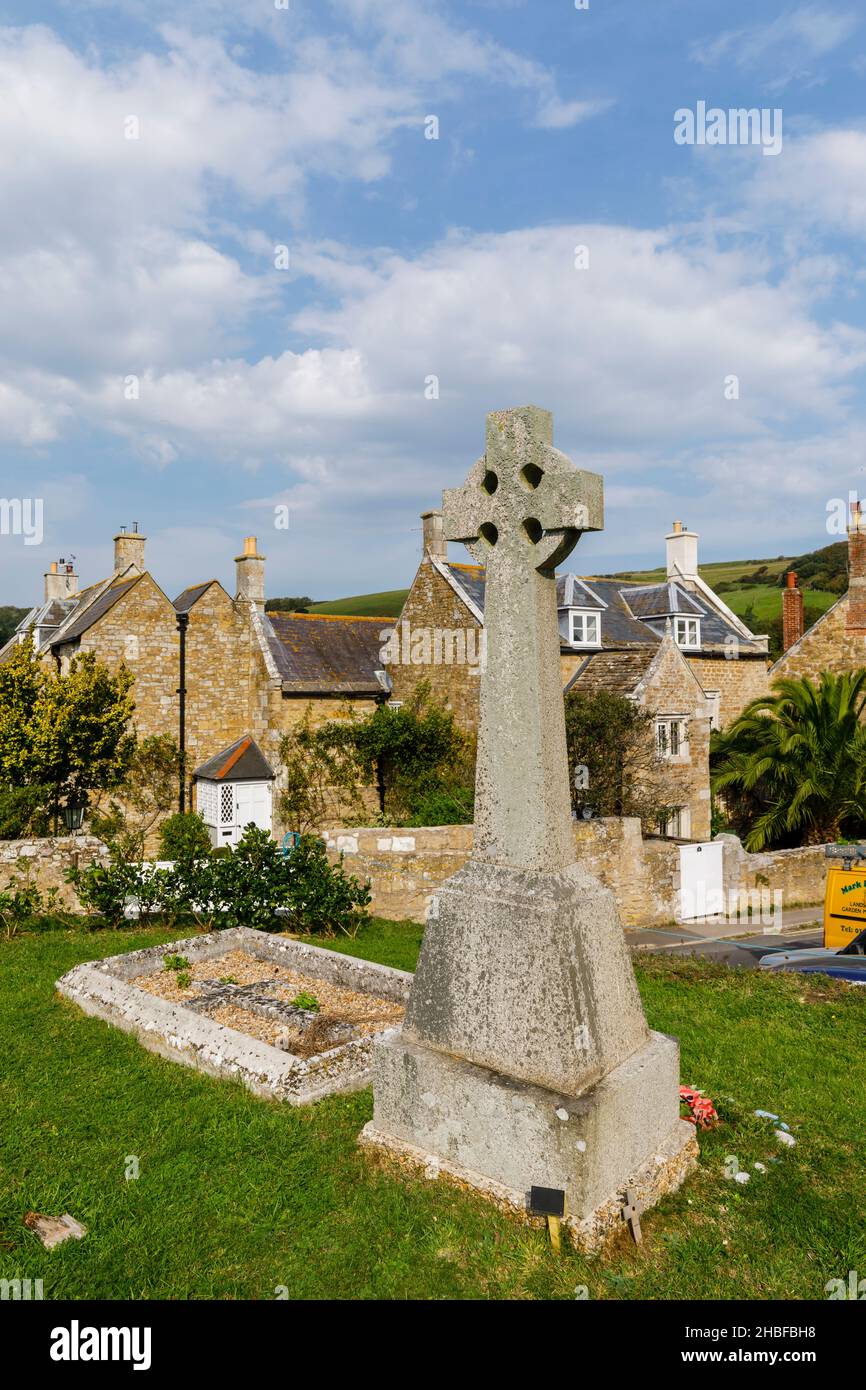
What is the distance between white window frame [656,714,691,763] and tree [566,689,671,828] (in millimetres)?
964

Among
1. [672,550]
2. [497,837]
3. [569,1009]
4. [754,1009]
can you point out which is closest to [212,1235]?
[569,1009]

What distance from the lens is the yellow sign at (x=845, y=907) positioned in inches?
559

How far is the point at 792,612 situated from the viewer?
29656 millimetres

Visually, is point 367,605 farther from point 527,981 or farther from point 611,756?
point 527,981

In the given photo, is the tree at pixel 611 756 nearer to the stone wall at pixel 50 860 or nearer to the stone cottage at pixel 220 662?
the stone cottage at pixel 220 662

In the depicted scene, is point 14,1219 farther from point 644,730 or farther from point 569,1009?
point 644,730

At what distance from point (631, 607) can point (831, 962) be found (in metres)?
17.5

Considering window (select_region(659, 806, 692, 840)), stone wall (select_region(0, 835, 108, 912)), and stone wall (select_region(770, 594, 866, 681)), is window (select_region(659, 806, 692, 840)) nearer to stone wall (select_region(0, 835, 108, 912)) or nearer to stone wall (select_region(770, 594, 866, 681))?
stone wall (select_region(770, 594, 866, 681))

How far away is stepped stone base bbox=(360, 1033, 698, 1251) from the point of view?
4.26 m

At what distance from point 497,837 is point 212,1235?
2.62m

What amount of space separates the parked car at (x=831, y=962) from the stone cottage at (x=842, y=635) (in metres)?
15.8

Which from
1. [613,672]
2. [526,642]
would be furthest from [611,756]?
[526,642]

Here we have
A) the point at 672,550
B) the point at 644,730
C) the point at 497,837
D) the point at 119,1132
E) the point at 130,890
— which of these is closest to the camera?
the point at 497,837
